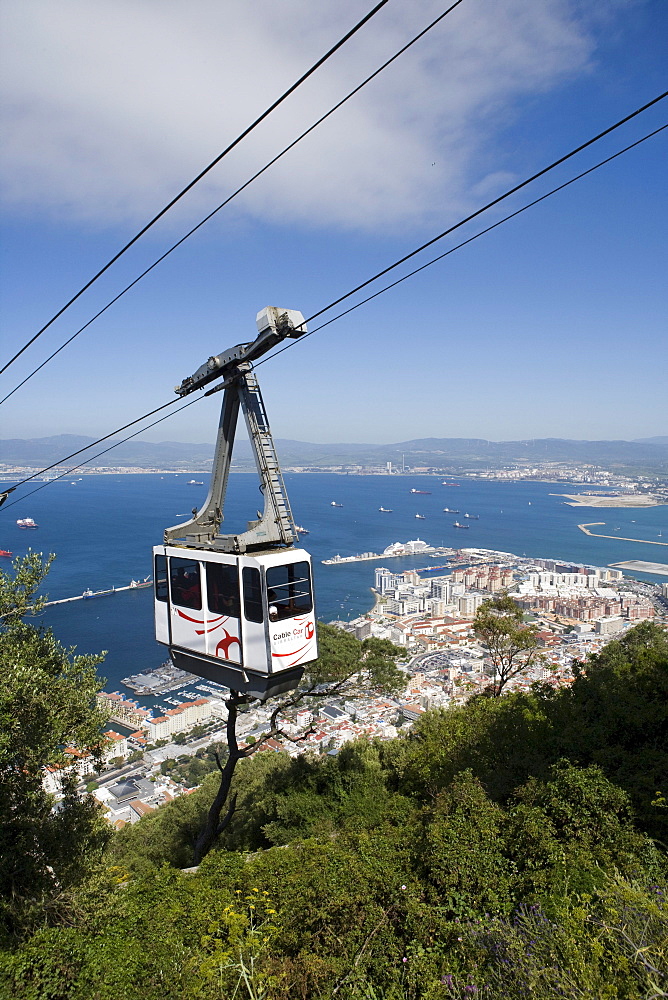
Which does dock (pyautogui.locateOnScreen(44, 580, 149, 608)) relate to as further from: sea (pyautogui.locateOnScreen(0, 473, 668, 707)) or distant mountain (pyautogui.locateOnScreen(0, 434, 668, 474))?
distant mountain (pyautogui.locateOnScreen(0, 434, 668, 474))

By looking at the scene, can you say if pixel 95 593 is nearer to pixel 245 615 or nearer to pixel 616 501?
pixel 245 615

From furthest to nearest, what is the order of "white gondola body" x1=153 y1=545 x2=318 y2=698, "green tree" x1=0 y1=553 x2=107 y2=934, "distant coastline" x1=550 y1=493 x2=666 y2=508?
1. "distant coastline" x1=550 y1=493 x2=666 y2=508
2. "green tree" x1=0 y1=553 x2=107 y2=934
3. "white gondola body" x1=153 y1=545 x2=318 y2=698

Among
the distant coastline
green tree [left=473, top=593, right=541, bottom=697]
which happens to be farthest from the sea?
green tree [left=473, top=593, right=541, bottom=697]

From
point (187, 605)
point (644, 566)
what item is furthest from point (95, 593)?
point (644, 566)

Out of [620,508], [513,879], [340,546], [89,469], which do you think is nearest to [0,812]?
[513,879]

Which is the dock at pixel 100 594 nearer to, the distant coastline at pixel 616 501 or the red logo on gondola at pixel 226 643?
the red logo on gondola at pixel 226 643

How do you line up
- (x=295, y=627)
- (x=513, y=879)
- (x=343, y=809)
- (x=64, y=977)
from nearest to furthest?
(x=64, y=977) < (x=513, y=879) < (x=295, y=627) < (x=343, y=809)

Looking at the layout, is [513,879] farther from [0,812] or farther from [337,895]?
[0,812]
